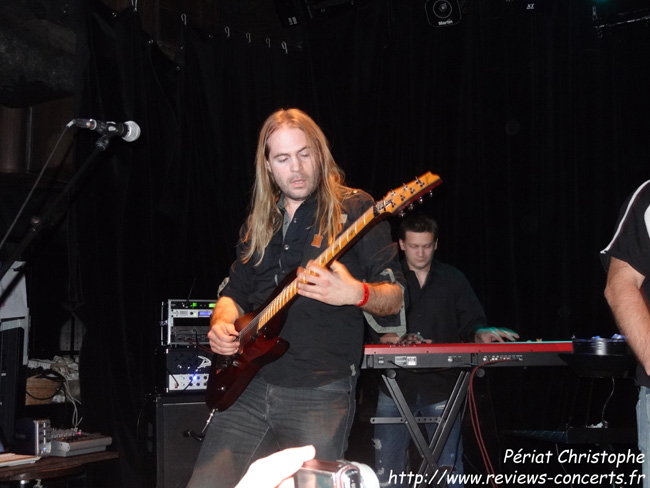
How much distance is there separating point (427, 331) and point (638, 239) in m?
2.29

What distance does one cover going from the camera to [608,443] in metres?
3.53

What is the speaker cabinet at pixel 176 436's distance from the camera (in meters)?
4.10

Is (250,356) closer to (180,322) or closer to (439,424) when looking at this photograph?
(439,424)

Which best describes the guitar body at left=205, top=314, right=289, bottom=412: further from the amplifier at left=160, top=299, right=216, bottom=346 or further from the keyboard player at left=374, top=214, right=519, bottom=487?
the amplifier at left=160, top=299, right=216, bottom=346

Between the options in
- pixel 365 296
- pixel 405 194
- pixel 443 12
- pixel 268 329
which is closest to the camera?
pixel 365 296

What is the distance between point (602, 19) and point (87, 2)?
355 centimetres

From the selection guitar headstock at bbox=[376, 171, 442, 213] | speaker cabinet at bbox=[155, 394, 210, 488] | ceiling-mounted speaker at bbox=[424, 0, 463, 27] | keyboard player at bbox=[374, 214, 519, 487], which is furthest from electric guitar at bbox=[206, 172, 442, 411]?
ceiling-mounted speaker at bbox=[424, 0, 463, 27]

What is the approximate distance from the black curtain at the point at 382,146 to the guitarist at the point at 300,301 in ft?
7.46

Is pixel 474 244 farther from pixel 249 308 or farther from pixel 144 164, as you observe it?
pixel 249 308

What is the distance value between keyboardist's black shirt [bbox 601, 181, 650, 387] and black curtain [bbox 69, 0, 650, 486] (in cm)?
267

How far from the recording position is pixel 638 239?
230 centimetres

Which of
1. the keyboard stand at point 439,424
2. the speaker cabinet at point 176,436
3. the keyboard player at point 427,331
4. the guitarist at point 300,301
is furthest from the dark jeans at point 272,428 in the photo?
the speaker cabinet at point 176,436

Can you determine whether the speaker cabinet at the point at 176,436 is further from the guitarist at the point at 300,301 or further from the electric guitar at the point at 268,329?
the electric guitar at the point at 268,329

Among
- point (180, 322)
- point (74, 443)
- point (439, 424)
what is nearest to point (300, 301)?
point (439, 424)
